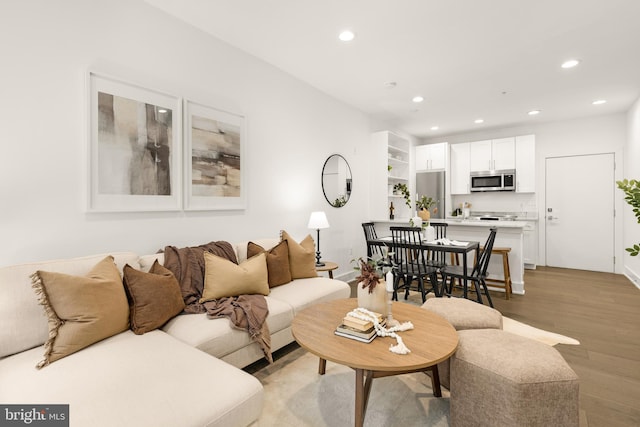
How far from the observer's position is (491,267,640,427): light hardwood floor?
1.90m

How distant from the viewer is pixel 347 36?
9.53 feet

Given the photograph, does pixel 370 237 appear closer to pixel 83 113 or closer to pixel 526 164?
pixel 526 164

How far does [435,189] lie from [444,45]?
3.83 m

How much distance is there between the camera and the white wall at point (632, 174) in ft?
14.6

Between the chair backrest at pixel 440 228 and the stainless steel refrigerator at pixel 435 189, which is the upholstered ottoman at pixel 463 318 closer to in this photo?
the chair backrest at pixel 440 228

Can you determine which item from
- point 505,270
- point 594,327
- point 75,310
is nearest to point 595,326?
point 594,327

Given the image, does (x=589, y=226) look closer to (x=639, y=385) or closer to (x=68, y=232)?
(x=639, y=385)

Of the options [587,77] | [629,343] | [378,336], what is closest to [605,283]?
[629,343]

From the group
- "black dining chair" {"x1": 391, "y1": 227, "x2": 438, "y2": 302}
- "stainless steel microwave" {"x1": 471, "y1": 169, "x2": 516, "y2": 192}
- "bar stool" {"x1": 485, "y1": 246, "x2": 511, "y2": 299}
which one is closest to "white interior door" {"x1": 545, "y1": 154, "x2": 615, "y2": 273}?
"stainless steel microwave" {"x1": 471, "y1": 169, "x2": 516, "y2": 192}

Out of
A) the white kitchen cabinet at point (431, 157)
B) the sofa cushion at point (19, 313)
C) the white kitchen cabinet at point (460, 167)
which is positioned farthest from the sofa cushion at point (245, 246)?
the white kitchen cabinet at point (460, 167)

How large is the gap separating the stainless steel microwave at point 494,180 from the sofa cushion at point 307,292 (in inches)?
183

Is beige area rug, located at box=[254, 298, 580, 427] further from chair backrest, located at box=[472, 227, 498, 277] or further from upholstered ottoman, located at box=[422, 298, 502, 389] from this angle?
chair backrest, located at box=[472, 227, 498, 277]

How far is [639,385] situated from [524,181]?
4.57 meters

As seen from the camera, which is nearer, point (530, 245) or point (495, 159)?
point (530, 245)
